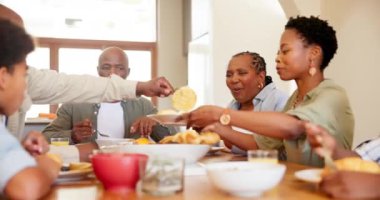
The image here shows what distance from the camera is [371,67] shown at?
3.12 metres

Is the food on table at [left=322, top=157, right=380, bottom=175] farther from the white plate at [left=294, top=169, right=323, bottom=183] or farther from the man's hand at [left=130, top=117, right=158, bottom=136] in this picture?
the man's hand at [left=130, top=117, right=158, bottom=136]

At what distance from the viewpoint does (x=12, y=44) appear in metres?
Answer: 1.11

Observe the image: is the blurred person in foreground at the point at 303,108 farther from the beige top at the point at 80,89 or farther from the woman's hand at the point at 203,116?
the beige top at the point at 80,89

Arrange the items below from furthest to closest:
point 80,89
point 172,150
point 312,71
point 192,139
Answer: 1. point 80,89
2. point 312,71
3. point 192,139
4. point 172,150

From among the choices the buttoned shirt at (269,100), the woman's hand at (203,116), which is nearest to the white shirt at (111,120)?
the buttoned shirt at (269,100)

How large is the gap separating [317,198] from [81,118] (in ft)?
7.30

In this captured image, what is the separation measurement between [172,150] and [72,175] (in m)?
0.30

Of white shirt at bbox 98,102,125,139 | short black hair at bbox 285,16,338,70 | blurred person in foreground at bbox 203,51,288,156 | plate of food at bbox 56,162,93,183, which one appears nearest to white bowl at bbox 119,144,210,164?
plate of food at bbox 56,162,93,183

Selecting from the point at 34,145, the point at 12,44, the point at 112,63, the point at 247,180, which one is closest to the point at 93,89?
the point at 34,145

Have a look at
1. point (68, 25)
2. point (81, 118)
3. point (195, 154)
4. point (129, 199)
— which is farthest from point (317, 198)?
point (68, 25)

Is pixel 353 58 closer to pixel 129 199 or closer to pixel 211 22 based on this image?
pixel 211 22

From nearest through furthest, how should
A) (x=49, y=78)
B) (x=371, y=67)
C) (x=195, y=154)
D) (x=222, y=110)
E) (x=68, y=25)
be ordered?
(x=195, y=154), (x=222, y=110), (x=49, y=78), (x=371, y=67), (x=68, y=25)

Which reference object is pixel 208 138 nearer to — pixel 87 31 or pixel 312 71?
pixel 312 71

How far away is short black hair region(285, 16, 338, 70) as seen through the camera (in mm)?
1889
